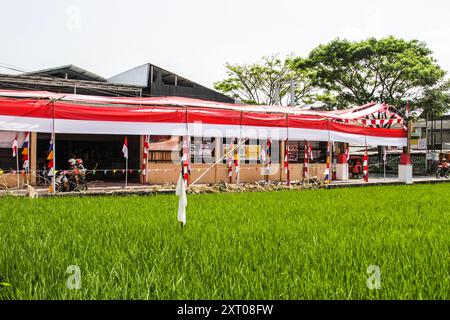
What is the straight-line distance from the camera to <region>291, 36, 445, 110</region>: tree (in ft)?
70.2

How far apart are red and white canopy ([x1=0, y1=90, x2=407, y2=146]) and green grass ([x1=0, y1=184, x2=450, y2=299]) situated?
2.94m

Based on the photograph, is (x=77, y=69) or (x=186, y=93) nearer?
(x=77, y=69)

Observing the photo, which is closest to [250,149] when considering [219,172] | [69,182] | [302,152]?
[219,172]

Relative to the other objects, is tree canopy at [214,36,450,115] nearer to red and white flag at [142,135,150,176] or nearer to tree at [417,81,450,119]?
tree at [417,81,450,119]

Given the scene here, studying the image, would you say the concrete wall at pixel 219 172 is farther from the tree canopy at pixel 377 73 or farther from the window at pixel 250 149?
the tree canopy at pixel 377 73

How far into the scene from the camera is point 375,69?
22.1 metres

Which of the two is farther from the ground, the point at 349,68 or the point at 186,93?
the point at 349,68

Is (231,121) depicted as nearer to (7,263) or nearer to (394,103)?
(7,263)

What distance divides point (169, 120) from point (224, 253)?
7.03 m

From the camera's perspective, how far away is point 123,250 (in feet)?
12.3

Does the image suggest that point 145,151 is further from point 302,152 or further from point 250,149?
point 302,152

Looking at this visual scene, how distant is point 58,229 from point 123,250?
1.53m

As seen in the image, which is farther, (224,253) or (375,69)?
(375,69)
